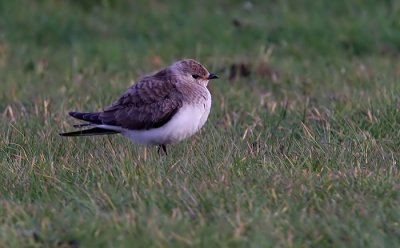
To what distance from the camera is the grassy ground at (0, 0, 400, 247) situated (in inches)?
192

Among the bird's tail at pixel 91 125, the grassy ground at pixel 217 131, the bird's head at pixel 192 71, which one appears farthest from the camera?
the bird's head at pixel 192 71

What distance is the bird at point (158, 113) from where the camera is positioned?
257 inches

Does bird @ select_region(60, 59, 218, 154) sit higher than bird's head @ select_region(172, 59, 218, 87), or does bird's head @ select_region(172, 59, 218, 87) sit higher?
bird's head @ select_region(172, 59, 218, 87)

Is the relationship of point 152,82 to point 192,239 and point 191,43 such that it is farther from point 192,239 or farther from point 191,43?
point 191,43

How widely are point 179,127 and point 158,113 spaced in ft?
0.70

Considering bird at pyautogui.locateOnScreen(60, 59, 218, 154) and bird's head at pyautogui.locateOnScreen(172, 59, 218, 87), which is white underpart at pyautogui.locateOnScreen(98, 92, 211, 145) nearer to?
bird at pyautogui.locateOnScreen(60, 59, 218, 154)

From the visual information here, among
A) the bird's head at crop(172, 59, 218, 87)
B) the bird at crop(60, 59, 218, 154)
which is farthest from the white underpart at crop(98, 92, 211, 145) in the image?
the bird's head at crop(172, 59, 218, 87)

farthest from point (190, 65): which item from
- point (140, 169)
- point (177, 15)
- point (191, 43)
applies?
point (177, 15)

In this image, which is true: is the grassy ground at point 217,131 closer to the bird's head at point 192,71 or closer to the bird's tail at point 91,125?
the bird's tail at point 91,125

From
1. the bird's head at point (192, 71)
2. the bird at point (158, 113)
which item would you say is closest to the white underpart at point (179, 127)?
the bird at point (158, 113)

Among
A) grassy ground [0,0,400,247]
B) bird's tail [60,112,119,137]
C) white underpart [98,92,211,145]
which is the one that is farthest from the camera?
bird's tail [60,112,119,137]

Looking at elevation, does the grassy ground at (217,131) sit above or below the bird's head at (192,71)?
below

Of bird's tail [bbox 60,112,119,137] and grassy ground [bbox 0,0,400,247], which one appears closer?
grassy ground [bbox 0,0,400,247]

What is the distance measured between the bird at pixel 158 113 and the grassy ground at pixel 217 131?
0.42 ft
